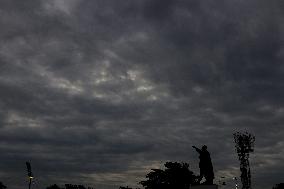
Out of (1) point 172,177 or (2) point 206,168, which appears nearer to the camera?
(2) point 206,168

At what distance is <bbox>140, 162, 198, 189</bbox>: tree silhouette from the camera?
→ 78.9 m

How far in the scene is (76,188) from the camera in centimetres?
13000

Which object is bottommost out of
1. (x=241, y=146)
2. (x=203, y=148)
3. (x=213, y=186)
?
(x=213, y=186)

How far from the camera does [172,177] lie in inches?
3140

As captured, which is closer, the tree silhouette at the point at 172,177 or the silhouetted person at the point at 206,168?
the silhouetted person at the point at 206,168

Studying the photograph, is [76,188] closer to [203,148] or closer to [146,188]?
[146,188]

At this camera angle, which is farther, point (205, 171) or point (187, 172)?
point (187, 172)

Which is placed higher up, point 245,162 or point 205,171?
point 245,162

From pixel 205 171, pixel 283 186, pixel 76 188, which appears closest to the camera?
pixel 205 171

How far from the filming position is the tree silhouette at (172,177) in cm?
7894

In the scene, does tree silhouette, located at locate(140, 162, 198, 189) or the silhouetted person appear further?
tree silhouette, located at locate(140, 162, 198, 189)

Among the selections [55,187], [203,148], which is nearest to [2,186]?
[55,187]

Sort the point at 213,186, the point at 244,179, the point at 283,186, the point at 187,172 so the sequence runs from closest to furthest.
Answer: the point at 213,186 < the point at 244,179 < the point at 187,172 < the point at 283,186

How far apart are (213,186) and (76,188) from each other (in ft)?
357
